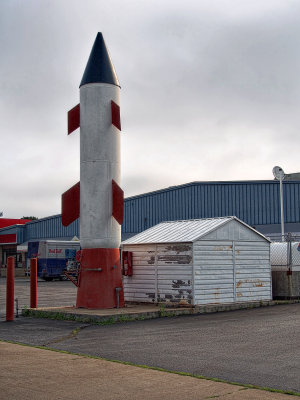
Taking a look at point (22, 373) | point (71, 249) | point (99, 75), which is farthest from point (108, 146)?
point (71, 249)

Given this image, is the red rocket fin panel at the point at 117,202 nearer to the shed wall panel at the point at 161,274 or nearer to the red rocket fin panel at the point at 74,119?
the shed wall panel at the point at 161,274

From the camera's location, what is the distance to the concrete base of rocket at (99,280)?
18.1m

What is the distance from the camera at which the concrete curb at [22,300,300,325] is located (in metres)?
16.0

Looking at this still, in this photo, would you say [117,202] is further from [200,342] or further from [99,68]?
[200,342]

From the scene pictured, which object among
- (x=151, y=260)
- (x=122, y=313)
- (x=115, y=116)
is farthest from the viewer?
(x=151, y=260)

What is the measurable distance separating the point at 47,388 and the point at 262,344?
5.27 m

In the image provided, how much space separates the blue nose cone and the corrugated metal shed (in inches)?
236

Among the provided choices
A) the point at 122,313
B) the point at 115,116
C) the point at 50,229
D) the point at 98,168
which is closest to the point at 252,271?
the point at 122,313

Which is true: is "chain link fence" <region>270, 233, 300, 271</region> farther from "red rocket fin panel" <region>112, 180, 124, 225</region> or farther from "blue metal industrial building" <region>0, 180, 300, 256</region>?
"blue metal industrial building" <region>0, 180, 300, 256</region>

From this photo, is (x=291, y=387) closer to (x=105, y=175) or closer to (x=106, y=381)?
(x=106, y=381)

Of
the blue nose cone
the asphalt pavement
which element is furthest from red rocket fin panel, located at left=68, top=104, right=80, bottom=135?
the asphalt pavement

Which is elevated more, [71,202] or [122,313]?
[71,202]

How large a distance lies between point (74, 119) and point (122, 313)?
23.9 ft

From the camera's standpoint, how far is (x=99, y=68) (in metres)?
19.4
